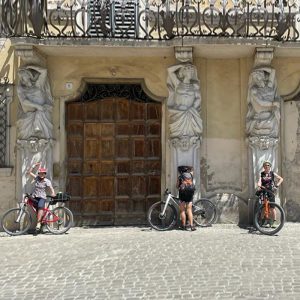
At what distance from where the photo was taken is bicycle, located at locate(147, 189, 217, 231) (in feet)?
37.2

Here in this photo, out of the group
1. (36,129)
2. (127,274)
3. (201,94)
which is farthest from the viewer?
(201,94)

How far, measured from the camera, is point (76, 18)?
11805 millimetres

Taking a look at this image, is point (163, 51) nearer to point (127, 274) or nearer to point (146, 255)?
point (146, 255)

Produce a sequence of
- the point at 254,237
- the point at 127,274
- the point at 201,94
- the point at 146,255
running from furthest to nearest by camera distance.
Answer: the point at 201,94 < the point at 254,237 < the point at 146,255 < the point at 127,274

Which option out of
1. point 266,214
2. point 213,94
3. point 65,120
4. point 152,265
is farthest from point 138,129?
point 152,265

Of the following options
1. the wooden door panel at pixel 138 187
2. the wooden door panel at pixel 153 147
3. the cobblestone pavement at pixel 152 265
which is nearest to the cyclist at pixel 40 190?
the cobblestone pavement at pixel 152 265

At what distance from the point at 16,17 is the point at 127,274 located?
6.76m

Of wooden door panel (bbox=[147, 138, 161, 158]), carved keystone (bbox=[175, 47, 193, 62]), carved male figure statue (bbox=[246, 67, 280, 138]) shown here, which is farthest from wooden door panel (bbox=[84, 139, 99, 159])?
Answer: carved male figure statue (bbox=[246, 67, 280, 138])

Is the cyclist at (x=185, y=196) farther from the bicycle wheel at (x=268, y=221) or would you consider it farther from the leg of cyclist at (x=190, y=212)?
the bicycle wheel at (x=268, y=221)

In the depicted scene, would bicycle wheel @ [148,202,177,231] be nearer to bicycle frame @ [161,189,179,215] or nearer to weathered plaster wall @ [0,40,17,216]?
bicycle frame @ [161,189,179,215]

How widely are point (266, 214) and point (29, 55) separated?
6.10 metres

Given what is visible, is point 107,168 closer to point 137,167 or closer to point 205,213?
point 137,167

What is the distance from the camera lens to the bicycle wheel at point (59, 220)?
1120 centimetres

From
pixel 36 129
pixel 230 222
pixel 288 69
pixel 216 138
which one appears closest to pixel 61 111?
pixel 36 129
